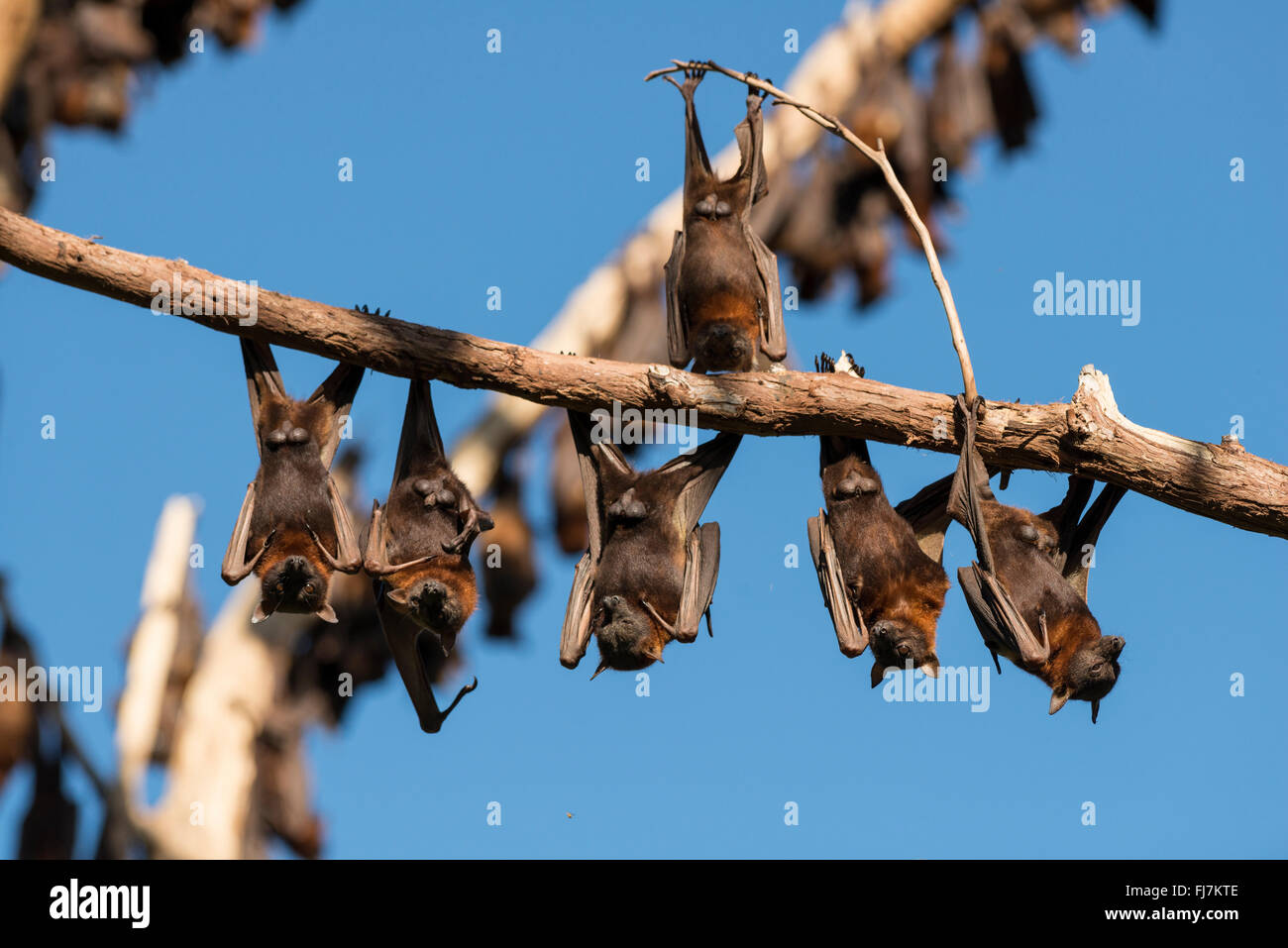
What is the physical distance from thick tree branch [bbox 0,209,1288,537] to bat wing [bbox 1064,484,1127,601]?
0.22m

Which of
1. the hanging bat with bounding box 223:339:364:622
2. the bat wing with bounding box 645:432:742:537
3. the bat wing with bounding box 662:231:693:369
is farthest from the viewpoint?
the bat wing with bounding box 662:231:693:369

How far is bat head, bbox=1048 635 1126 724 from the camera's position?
286 inches

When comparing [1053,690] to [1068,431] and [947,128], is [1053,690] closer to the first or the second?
[1068,431]

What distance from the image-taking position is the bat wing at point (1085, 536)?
25.4 ft

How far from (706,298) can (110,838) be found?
9994mm

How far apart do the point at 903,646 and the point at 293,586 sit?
343cm

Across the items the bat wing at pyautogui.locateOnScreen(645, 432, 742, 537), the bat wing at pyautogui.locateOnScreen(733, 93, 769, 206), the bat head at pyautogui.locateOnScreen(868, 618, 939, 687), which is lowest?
the bat head at pyautogui.locateOnScreen(868, 618, 939, 687)

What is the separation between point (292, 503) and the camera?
25.7 ft

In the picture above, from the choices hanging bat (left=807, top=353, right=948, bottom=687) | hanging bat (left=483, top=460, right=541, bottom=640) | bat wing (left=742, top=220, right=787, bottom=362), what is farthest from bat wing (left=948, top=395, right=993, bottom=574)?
hanging bat (left=483, top=460, right=541, bottom=640)

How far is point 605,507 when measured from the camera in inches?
315

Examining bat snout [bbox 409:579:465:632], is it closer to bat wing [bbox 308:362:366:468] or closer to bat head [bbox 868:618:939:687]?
bat wing [bbox 308:362:366:468]

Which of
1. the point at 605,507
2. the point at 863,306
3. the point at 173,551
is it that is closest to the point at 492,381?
the point at 605,507

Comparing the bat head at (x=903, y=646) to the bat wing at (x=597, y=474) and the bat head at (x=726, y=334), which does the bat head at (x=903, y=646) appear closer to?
the bat wing at (x=597, y=474)

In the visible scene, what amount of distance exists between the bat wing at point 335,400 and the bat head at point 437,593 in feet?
2.67
